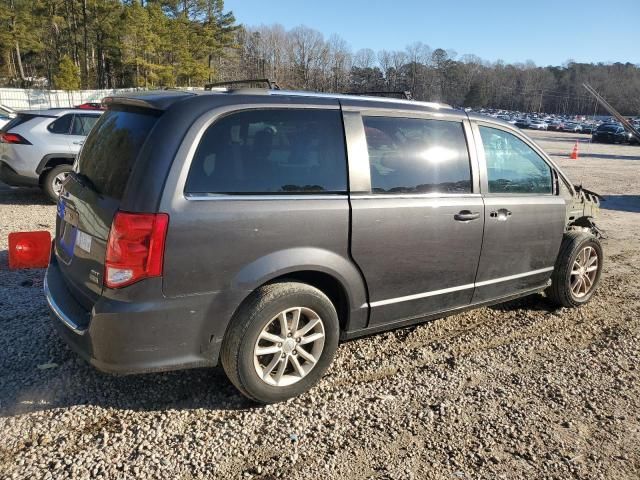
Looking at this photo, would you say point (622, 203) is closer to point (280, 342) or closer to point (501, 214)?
point (501, 214)

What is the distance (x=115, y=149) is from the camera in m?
3.01

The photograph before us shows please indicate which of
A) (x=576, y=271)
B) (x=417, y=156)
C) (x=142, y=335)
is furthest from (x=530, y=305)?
(x=142, y=335)

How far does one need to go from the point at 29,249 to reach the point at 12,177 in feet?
12.9

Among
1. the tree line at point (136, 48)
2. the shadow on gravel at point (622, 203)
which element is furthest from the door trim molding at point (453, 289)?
the tree line at point (136, 48)

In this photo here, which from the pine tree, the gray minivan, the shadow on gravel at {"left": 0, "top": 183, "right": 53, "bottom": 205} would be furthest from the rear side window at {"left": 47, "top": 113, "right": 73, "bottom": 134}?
the pine tree

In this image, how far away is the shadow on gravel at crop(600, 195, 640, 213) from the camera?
1155 centimetres

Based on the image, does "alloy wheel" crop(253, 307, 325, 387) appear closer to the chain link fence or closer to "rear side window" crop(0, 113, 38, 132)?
"rear side window" crop(0, 113, 38, 132)

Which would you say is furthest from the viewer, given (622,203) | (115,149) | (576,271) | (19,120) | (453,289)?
(622,203)

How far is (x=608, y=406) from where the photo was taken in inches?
132

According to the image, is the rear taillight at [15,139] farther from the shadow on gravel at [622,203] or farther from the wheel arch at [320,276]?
the shadow on gravel at [622,203]

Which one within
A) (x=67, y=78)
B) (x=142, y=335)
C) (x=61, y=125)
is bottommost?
(x=142, y=335)

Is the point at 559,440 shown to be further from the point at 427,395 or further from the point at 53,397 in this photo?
the point at 53,397

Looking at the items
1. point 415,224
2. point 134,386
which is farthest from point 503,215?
point 134,386

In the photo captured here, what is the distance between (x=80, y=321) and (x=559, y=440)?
2.82m
